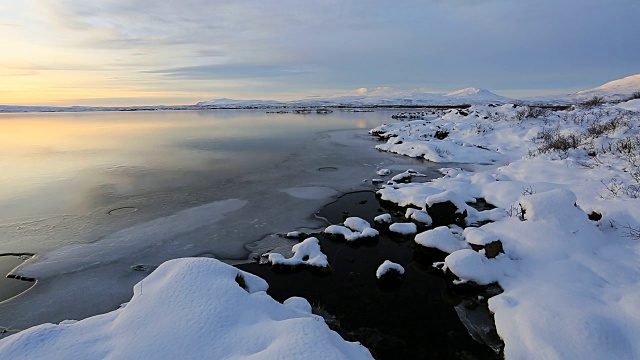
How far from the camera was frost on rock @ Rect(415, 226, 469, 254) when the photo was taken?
7.95 m

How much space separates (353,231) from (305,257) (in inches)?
Answer: 74.7

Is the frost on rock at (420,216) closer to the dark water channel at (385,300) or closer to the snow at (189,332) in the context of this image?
the dark water channel at (385,300)

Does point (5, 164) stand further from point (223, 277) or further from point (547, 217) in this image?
point (547, 217)

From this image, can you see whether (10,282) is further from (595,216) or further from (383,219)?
(595,216)

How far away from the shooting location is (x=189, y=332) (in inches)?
142

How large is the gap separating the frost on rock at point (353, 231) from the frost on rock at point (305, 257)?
869 mm

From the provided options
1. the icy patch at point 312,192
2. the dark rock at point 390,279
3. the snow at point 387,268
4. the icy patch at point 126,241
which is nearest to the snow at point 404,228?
the snow at point 387,268

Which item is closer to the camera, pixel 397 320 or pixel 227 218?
pixel 397 320

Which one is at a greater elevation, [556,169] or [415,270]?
[556,169]

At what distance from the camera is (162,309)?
4.00 meters

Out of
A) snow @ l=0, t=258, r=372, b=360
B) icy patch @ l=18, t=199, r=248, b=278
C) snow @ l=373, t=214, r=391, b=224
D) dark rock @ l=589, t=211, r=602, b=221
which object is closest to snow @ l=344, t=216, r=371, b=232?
snow @ l=373, t=214, r=391, b=224

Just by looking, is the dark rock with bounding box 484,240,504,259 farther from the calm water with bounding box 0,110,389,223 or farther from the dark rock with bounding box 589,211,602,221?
the calm water with bounding box 0,110,389,223

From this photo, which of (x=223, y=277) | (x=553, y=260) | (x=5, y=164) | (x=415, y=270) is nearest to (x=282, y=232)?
(x=415, y=270)

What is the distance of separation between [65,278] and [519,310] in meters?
8.50
